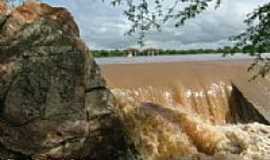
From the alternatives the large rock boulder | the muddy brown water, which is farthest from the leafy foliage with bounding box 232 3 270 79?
the muddy brown water

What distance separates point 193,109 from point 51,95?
5876mm

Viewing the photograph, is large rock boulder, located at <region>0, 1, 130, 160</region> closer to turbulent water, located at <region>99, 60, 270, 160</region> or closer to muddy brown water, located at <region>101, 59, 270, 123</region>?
turbulent water, located at <region>99, 60, 270, 160</region>

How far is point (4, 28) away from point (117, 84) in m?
6.02

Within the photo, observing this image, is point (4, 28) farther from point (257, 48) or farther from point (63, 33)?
point (257, 48)

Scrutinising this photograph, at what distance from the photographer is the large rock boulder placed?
852 centimetres

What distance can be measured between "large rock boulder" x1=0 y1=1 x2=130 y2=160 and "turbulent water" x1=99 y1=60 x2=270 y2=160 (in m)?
0.71

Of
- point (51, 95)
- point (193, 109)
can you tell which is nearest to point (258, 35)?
point (51, 95)

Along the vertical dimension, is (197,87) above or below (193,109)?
above

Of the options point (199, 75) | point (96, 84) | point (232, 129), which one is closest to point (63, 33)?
point (96, 84)

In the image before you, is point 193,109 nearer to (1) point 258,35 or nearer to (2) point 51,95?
(2) point 51,95

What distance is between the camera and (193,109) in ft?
45.8

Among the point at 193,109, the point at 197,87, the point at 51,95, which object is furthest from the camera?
the point at 197,87

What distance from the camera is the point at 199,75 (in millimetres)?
15875

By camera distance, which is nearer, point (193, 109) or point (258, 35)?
point (258, 35)
